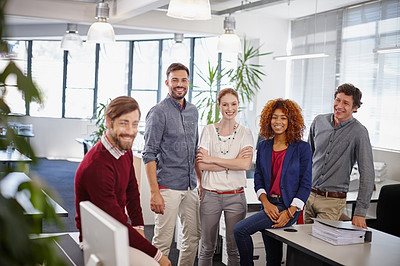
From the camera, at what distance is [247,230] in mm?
3158

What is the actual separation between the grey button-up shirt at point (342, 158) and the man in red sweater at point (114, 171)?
→ 166 centimetres

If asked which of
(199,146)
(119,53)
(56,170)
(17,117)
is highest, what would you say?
(119,53)

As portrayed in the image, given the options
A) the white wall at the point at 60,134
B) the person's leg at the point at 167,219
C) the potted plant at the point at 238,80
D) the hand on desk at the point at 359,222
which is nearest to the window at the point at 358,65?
the potted plant at the point at 238,80

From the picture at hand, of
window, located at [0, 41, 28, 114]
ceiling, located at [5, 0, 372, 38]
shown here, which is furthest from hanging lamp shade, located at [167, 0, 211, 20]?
ceiling, located at [5, 0, 372, 38]

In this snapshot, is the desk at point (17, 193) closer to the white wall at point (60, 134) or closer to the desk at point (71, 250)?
the desk at point (71, 250)

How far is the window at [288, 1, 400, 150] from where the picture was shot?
21.5 feet

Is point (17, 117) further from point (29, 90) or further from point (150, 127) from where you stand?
point (150, 127)

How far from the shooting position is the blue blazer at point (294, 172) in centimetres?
313

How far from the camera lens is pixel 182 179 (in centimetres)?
341

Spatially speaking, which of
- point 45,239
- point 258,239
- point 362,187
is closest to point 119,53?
point 258,239

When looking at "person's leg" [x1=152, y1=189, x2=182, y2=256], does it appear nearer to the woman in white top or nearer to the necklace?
the woman in white top

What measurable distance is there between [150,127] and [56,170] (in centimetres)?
757

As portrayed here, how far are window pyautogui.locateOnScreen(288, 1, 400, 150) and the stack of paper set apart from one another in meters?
3.97

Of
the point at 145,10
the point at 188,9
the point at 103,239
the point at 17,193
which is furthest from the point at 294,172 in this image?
the point at 145,10
